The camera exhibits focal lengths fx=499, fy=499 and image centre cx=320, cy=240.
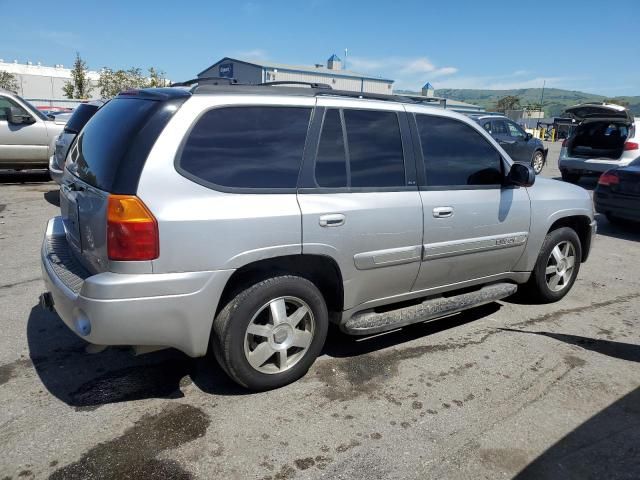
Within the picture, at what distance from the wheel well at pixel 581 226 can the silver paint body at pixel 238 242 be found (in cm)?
116

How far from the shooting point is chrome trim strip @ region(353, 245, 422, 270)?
10.8 ft

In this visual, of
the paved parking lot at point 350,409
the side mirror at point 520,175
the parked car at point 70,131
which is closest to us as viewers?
the paved parking lot at point 350,409

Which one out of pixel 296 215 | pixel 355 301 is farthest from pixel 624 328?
pixel 296 215

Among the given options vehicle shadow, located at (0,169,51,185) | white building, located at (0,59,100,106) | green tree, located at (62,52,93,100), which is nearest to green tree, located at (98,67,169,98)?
green tree, located at (62,52,93,100)

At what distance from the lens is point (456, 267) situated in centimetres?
388

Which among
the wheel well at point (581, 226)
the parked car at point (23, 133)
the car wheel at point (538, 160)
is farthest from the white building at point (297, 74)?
the wheel well at point (581, 226)

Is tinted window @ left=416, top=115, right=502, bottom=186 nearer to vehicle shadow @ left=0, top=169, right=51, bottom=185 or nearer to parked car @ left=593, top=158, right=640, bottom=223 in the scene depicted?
parked car @ left=593, top=158, right=640, bottom=223

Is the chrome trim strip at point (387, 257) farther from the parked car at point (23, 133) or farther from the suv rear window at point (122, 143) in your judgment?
the parked car at point (23, 133)

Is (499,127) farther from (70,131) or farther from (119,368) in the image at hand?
(119,368)

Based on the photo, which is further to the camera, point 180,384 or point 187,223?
point 180,384

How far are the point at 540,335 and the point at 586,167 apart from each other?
964 cm

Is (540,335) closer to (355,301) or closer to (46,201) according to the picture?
(355,301)

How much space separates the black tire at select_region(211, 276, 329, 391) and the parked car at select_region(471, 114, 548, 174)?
12.3 metres

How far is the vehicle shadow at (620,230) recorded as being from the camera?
Answer: 8.17 metres
